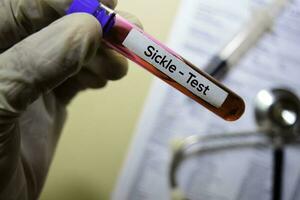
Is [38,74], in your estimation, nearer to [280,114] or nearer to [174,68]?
[174,68]

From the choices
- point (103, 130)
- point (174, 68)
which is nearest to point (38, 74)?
point (174, 68)

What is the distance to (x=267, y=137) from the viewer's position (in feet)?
1.96

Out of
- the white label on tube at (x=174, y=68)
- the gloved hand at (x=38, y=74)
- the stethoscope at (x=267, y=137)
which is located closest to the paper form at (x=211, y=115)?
→ the stethoscope at (x=267, y=137)

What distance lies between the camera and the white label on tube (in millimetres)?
382

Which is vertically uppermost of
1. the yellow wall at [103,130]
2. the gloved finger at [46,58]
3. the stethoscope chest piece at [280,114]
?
the stethoscope chest piece at [280,114]

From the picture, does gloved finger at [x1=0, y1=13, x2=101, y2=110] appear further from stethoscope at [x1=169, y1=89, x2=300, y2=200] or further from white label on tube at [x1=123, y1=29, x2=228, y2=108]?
stethoscope at [x1=169, y1=89, x2=300, y2=200]

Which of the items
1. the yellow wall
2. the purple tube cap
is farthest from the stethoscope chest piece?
the purple tube cap

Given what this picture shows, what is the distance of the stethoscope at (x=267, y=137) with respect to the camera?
57cm

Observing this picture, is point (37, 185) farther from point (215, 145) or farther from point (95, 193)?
point (215, 145)

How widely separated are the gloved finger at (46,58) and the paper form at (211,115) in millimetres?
230

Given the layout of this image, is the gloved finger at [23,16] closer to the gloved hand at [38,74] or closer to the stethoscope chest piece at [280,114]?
the gloved hand at [38,74]

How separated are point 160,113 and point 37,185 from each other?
19cm

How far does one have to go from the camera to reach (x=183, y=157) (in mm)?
604

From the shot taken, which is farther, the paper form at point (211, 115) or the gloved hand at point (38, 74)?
the paper form at point (211, 115)
